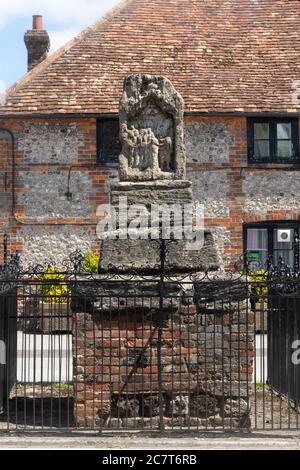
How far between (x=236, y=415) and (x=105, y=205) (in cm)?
1159

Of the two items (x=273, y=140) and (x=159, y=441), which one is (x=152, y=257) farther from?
(x=273, y=140)

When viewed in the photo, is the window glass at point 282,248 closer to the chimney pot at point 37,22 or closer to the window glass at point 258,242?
the window glass at point 258,242

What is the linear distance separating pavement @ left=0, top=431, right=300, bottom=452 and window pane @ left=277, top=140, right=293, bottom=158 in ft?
41.9

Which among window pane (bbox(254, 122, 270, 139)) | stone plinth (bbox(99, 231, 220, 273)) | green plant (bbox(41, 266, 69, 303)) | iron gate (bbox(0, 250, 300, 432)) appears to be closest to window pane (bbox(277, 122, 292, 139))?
window pane (bbox(254, 122, 270, 139))

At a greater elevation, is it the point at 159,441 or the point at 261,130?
the point at 261,130

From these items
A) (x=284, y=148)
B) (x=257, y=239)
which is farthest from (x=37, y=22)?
(x=257, y=239)

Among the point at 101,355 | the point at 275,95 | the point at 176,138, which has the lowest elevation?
the point at 101,355

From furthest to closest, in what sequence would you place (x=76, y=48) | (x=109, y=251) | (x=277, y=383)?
(x=76, y=48)
(x=277, y=383)
(x=109, y=251)

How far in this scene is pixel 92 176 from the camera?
772 inches

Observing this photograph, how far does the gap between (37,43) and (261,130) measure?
6.84m

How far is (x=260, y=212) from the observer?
64.6 feet

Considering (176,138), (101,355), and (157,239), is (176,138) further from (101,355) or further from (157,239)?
(101,355)

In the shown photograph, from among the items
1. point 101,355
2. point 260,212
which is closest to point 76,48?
point 260,212

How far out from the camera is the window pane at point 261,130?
19891mm
